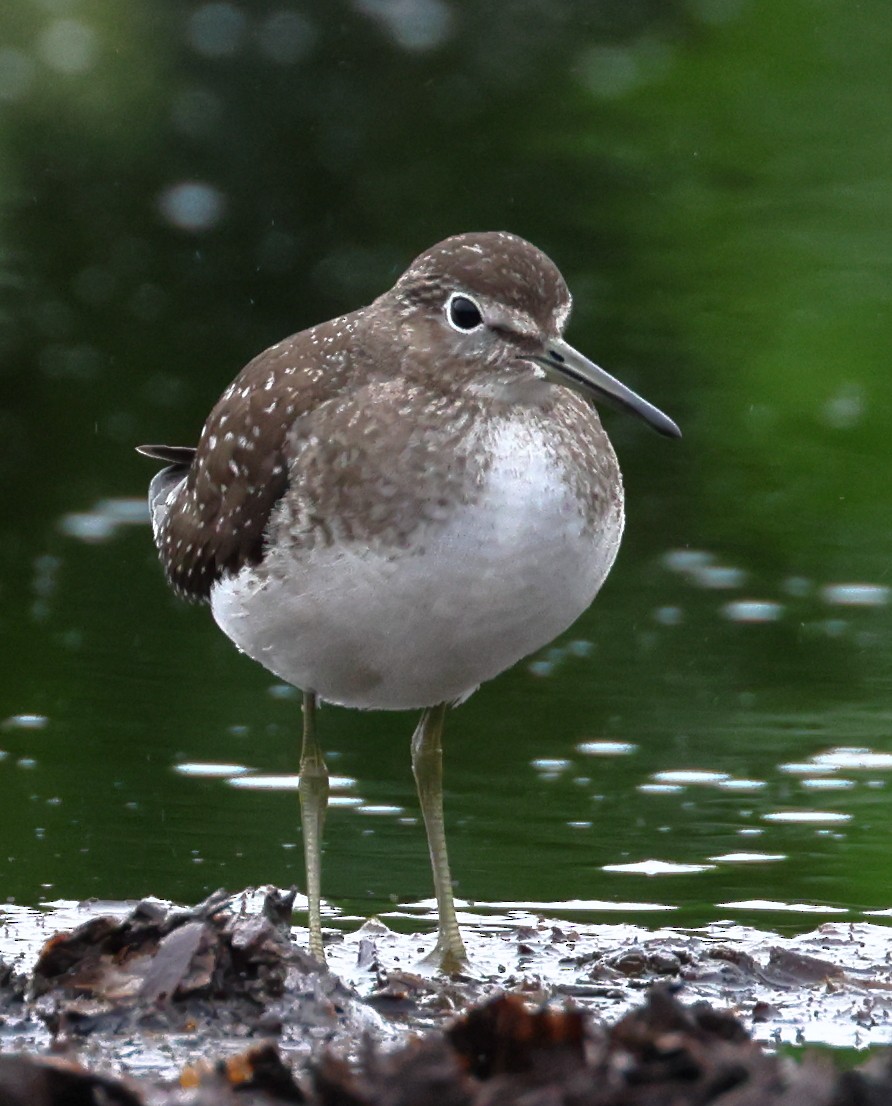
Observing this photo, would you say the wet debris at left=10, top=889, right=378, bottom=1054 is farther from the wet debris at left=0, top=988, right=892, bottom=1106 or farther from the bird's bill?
the bird's bill

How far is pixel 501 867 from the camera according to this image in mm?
7395

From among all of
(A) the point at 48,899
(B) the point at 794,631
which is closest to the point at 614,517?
(A) the point at 48,899

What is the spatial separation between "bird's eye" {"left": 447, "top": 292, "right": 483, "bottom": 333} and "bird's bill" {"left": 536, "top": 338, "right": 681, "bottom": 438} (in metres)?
0.23

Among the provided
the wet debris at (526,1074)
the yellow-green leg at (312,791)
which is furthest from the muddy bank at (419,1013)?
the yellow-green leg at (312,791)

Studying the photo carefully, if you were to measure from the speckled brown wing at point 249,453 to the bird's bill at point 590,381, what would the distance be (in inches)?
23.2

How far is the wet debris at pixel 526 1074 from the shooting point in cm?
414

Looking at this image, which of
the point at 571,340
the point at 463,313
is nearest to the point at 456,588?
the point at 463,313

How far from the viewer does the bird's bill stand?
6.14 metres

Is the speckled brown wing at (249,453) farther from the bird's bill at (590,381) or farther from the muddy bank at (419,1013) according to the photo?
the muddy bank at (419,1013)

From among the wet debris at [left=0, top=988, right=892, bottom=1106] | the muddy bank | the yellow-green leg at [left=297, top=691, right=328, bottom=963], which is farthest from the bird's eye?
the wet debris at [left=0, top=988, right=892, bottom=1106]

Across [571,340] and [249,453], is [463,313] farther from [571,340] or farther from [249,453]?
[571,340]

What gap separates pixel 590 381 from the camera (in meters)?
6.13

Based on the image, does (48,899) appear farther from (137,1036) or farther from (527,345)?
(527,345)

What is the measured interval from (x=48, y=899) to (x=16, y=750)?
1654mm
